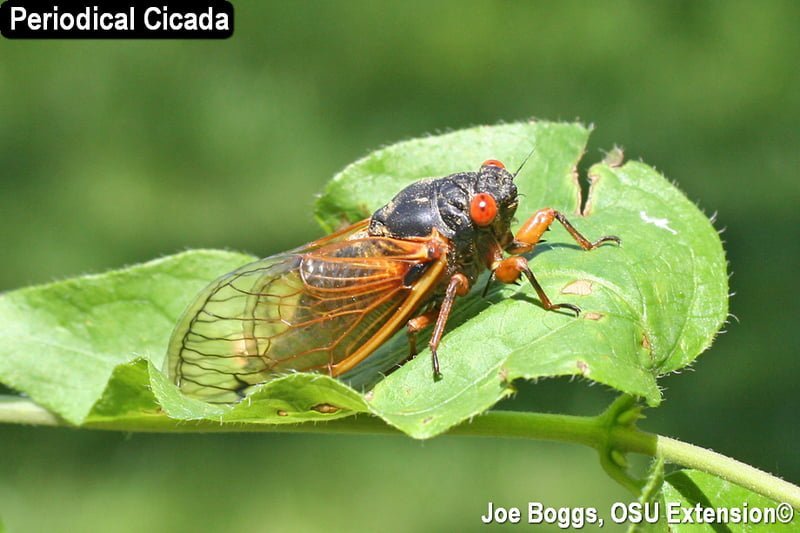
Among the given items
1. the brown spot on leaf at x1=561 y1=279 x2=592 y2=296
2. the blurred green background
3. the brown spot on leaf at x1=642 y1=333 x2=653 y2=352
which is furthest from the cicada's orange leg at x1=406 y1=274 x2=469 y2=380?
the blurred green background

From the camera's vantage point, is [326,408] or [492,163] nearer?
[326,408]

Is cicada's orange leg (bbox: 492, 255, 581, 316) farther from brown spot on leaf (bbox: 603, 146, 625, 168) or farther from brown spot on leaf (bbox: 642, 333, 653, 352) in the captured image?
brown spot on leaf (bbox: 603, 146, 625, 168)

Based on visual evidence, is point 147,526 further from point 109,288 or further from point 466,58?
point 466,58

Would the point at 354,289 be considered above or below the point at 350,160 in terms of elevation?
below

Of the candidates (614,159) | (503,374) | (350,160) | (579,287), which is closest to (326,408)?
(503,374)

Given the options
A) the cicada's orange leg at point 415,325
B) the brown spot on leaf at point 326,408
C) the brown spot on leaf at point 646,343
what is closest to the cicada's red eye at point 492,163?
the cicada's orange leg at point 415,325

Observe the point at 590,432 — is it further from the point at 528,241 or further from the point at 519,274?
the point at 528,241

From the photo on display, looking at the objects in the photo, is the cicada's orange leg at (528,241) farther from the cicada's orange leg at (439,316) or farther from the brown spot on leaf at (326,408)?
the brown spot on leaf at (326,408)
